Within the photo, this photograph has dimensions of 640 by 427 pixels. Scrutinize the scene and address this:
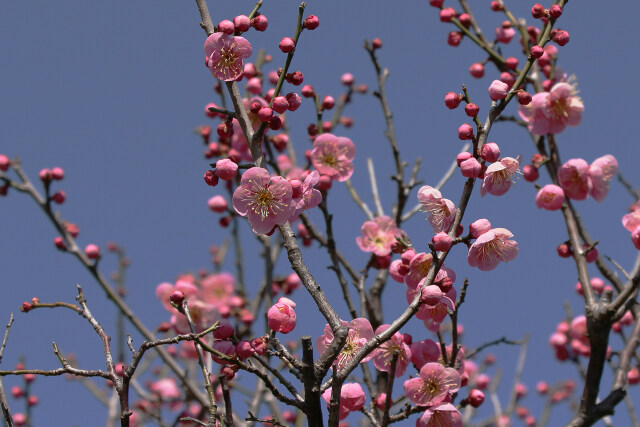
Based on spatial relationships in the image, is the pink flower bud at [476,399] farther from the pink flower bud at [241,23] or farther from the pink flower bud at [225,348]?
the pink flower bud at [241,23]

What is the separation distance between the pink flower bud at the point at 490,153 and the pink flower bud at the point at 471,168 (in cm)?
6

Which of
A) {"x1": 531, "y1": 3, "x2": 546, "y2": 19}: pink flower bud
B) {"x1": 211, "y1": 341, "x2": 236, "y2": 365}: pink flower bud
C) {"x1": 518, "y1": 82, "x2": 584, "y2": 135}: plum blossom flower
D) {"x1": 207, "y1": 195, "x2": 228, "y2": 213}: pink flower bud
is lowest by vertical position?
{"x1": 211, "y1": 341, "x2": 236, "y2": 365}: pink flower bud

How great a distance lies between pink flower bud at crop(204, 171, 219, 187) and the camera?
2154 millimetres

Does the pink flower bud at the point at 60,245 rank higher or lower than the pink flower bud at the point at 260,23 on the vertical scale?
higher

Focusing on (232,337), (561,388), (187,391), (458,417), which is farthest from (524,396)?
(232,337)

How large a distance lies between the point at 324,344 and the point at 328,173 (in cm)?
138

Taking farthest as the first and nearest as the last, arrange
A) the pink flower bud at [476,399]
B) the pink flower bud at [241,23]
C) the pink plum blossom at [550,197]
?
1. the pink plum blossom at [550,197]
2. the pink flower bud at [476,399]
3. the pink flower bud at [241,23]

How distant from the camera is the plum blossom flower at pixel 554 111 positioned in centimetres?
330

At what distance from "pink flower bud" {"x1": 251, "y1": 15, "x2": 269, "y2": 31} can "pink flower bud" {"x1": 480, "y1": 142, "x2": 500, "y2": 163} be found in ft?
3.03

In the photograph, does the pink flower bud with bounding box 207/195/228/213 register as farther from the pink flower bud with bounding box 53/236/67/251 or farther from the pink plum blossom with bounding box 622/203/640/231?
the pink plum blossom with bounding box 622/203/640/231

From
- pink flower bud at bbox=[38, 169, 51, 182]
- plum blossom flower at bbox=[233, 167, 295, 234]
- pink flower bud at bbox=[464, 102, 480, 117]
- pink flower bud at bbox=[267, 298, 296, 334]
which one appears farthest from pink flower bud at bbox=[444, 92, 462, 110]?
pink flower bud at bbox=[38, 169, 51, 182]

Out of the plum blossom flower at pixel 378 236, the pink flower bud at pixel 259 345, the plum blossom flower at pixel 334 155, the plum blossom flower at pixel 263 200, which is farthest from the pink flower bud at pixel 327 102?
the pink flower bud at pixel 259 345

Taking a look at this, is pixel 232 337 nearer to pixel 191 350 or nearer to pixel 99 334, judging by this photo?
pixel 99 334

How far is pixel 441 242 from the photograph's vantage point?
1.94m
